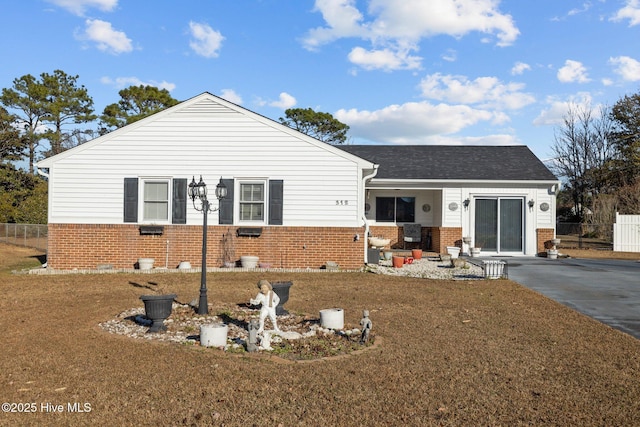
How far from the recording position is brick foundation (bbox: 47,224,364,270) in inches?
565

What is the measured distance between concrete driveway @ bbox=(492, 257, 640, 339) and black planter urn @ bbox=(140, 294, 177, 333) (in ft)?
22.1

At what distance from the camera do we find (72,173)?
47.2ft

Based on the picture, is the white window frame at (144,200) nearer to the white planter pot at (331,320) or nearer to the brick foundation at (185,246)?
the brick foundation at (185,246)

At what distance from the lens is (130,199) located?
46.9ft

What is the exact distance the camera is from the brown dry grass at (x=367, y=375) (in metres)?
4.18

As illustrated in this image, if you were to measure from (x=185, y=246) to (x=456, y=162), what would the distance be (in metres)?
11.8

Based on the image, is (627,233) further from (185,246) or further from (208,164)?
(185,246)

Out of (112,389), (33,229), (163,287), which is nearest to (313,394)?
(112,389)

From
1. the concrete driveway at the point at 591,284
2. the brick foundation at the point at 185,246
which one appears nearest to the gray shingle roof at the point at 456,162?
the concrete driveway at the point at 591,284

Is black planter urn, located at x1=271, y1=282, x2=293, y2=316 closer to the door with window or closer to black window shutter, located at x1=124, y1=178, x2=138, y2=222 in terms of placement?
black window shutter, located at x1=124, y1=178, x2=138, y2=222

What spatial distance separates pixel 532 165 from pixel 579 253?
409cm

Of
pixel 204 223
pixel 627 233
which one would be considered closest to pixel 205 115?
pixel 204 223

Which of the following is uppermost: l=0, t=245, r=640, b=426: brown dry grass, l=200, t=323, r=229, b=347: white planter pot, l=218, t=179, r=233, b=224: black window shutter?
l=218, t=179, r=233, b=224: black window shutter

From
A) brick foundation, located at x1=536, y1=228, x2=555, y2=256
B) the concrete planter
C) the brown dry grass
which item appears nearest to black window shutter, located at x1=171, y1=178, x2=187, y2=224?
the brown dry grass
